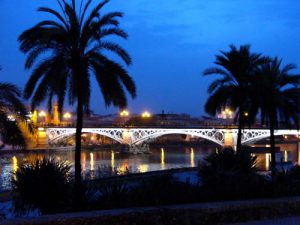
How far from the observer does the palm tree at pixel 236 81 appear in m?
28.4

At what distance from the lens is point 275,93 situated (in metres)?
26.7

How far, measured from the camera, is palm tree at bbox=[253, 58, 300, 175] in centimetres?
2691

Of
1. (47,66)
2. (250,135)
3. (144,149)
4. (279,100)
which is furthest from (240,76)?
(144,149)

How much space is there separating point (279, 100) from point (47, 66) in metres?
13.5

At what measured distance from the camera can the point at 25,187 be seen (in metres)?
12.5

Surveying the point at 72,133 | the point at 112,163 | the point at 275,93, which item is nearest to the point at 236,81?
the point at 275,93

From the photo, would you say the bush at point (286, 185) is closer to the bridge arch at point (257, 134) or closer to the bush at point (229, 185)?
the bush at point (229, 185)

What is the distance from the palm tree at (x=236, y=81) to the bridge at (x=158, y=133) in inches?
1874

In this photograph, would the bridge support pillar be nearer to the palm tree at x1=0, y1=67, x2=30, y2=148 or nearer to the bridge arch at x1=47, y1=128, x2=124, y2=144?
the bridge arch at x1=47, y1=128, x2=124, y2=144

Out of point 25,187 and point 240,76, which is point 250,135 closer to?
point 240,76

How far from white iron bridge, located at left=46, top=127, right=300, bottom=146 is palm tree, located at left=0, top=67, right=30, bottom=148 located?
205 feet

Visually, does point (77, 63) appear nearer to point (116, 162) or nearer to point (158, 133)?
point (116, 162)

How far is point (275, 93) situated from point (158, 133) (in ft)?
222

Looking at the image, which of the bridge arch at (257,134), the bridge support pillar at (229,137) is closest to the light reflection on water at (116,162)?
the bridge support pillar at (229,137)
